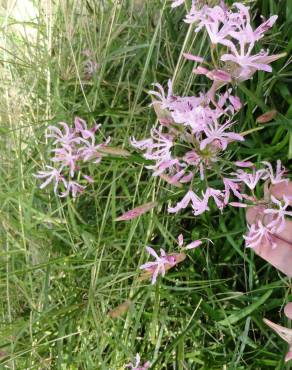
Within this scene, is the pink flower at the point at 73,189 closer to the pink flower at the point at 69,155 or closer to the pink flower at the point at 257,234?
the pink flower at the point at 69,155

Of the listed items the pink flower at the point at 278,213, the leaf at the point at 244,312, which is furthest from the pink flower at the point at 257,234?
the leaf at the point at 244,312

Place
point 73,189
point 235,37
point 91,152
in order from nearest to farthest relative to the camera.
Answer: point 235,37 → point 91,152 → point 73,189

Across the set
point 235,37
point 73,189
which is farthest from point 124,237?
point 235,37

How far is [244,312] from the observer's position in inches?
23.5

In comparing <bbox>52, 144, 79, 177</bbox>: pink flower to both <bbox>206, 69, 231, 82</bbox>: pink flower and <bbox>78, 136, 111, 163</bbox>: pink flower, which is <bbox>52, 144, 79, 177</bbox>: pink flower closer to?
<bbox>78, 136, 111, 163</bbox>: pink flower

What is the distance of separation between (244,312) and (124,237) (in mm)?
175

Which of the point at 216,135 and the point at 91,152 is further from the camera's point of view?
the point at 91,152

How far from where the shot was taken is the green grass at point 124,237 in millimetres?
597

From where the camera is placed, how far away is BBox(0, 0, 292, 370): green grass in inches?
23.5

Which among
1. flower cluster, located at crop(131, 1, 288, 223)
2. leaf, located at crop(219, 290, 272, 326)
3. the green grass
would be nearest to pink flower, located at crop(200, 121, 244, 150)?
flower cluster, located at crop(131, 1, 288, 223)

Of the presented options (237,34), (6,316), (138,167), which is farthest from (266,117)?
(6,316)

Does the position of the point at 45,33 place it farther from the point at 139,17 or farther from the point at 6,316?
the point at 6,316

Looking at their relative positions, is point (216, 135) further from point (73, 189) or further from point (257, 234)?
point (73, 189)

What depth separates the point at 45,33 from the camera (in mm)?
755
